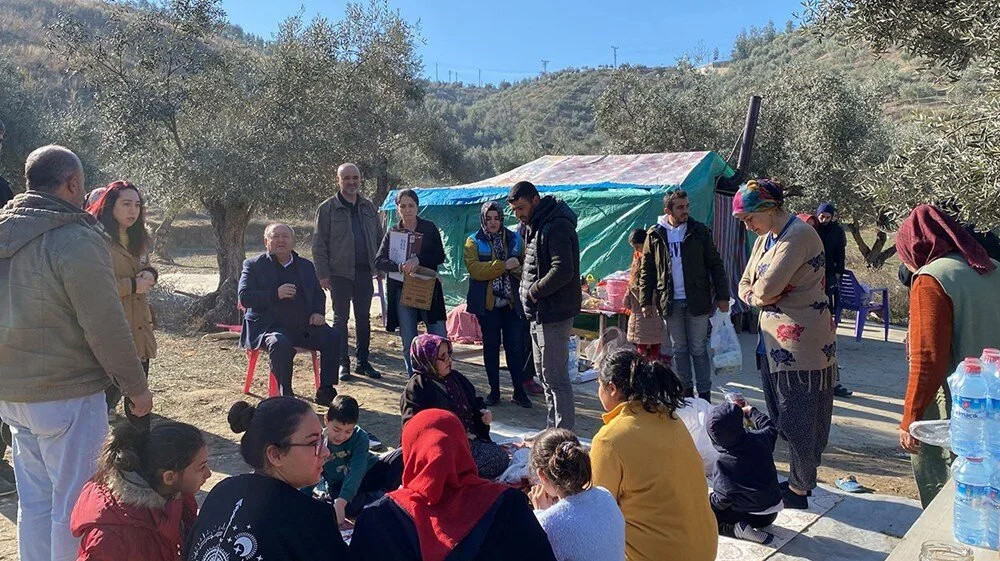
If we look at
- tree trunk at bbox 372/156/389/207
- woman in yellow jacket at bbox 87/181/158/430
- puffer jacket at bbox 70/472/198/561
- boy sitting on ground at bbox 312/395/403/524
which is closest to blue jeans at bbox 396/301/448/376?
woman in yellow jacket at bbox 87/181/158/430

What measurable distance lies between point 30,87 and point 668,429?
16.0 metres

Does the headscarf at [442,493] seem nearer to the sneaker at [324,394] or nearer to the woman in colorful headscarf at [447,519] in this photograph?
the woman in colorful headscarf at [447,519]

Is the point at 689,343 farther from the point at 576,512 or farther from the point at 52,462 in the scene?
the point at 52,462

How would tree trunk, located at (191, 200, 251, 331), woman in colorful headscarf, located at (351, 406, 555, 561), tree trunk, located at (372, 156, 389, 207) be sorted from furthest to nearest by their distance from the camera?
1. tree trunk, located at (372, 156, 389, 207)
2. tree trunk, located at (191, 200, 251, 331)
3. woman in colorful headscarf, located at (351, 406, 555, 561)

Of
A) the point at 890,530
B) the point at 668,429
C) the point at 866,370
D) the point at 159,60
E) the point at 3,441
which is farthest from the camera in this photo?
the point at 159,60

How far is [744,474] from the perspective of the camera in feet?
12.2

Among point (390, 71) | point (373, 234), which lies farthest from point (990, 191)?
point (390, 71)

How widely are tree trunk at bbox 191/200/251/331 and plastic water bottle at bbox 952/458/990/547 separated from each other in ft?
29.0

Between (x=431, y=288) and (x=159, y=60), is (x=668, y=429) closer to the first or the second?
(x=431, y=288)

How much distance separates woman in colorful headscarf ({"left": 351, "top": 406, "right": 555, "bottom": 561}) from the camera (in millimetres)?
2027

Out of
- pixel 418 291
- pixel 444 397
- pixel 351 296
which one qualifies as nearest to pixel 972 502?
pixel 444 397

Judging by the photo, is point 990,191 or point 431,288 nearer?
point 990,191

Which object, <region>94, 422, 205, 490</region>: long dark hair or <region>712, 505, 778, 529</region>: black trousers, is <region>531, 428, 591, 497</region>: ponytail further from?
<region>712, 505, 778, 529</region>: black trousers

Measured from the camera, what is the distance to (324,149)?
33.4 ft
